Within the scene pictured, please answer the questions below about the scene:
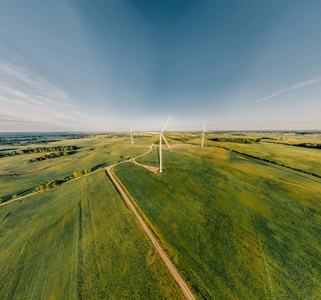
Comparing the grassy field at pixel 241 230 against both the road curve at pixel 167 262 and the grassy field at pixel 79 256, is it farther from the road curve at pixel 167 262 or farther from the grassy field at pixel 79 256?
the grassy field at pixel 79 256

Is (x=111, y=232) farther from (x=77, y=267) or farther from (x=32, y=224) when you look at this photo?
(x=32, y=224)

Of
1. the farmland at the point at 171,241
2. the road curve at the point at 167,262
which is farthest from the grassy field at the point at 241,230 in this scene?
the road curve at the point at 167,262

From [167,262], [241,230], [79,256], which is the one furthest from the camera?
[241,230]

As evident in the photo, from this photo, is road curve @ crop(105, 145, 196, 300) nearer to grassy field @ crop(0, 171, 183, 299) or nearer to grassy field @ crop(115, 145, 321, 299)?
grassy field @ crop(0, 171, 183, 299)

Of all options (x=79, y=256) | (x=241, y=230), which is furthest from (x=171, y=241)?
(x=79, y=256)

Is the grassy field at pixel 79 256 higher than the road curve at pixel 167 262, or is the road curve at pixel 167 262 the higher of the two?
the road curve at pixel 167 262

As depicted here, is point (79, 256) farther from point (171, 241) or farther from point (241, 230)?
point (241, 230)
